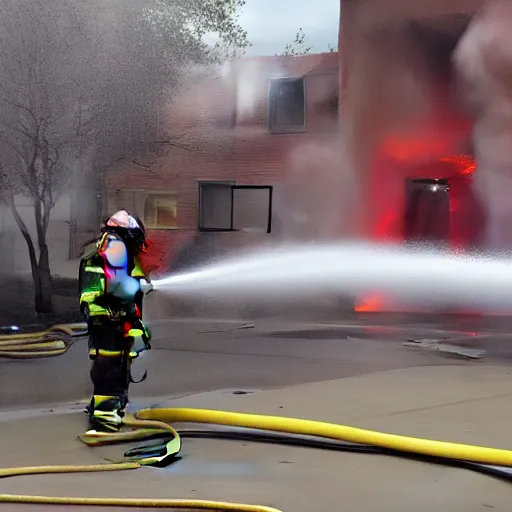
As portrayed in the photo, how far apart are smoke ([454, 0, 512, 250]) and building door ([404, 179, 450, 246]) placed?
0.40 meters

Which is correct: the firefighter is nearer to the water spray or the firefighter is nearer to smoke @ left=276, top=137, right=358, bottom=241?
the water spray

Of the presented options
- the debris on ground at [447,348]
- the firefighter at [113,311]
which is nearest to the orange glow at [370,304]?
the debris on ground at [447,348]

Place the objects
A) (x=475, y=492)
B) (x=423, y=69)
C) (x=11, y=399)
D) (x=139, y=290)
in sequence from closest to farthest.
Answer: (x=475, y=492) < (x=139, y=290) < (x=11, y=399) < (x=423, y=69)

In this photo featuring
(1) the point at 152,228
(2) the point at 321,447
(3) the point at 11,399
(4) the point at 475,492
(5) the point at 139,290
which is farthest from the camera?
(1) the point at 152,228

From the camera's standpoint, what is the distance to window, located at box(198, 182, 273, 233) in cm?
591

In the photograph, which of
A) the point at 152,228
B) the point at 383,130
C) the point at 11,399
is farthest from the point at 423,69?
the point at 11,399

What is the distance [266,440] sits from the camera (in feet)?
11.7

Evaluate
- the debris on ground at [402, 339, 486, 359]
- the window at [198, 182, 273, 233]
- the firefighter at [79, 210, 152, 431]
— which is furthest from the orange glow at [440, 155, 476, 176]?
the firefighter at [79, 210, 152, 431]

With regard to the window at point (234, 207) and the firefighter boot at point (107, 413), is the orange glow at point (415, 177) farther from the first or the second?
the firefighter boot at point (107, 413)

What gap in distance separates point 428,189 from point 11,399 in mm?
3912

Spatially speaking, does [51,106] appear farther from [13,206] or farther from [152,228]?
[152,228]

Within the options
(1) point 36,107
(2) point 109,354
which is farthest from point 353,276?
(1) point 36,107

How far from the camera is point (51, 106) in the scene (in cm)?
611

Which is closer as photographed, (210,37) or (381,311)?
(210,37)
